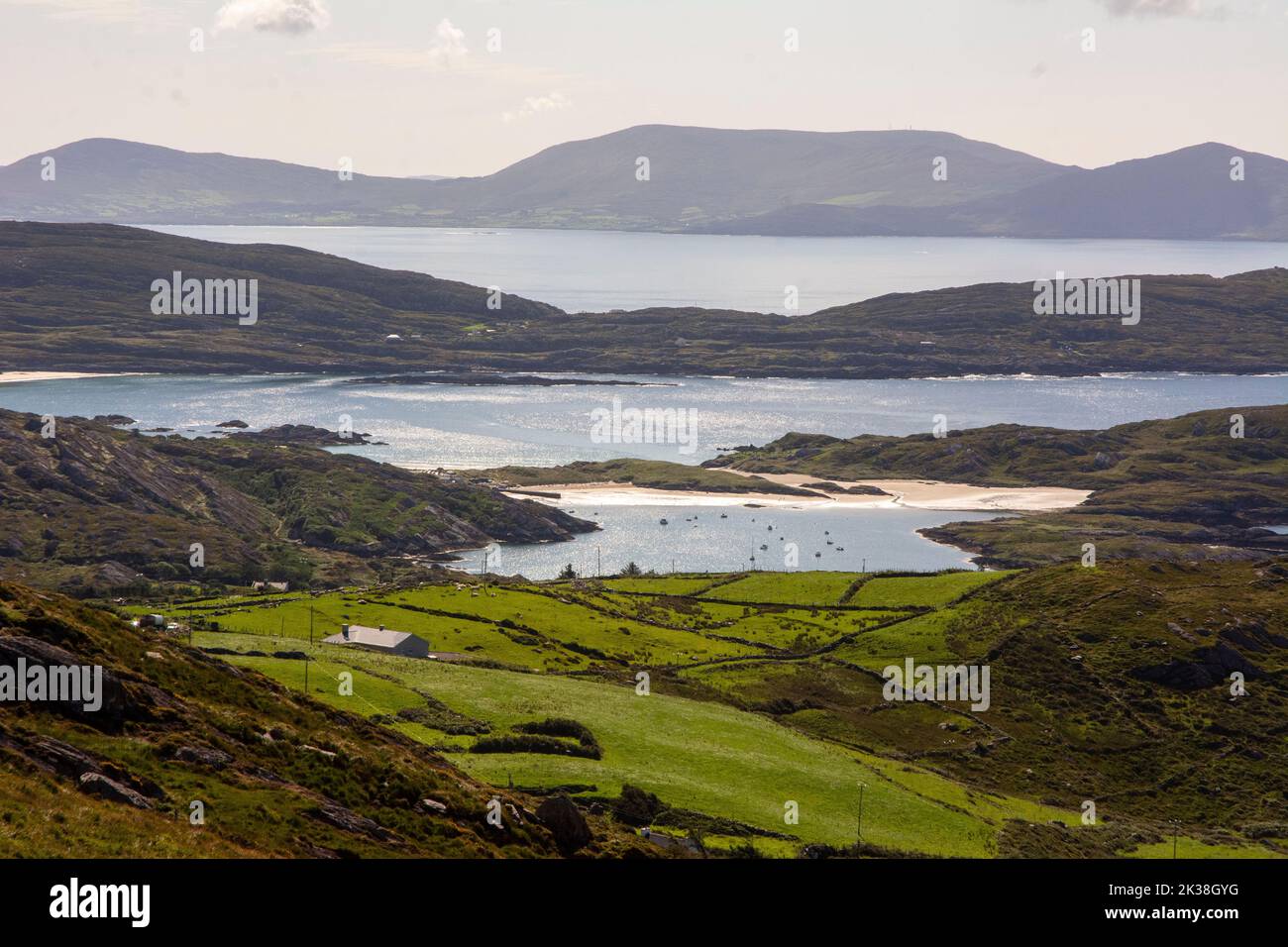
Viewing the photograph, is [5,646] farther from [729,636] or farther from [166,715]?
[729,636]

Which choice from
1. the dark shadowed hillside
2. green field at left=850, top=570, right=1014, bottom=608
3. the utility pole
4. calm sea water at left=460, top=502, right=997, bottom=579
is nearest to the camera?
the utility pole

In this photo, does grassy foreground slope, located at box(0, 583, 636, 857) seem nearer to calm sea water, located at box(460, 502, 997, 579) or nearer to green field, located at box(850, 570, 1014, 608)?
green field, located at box(850, 570, 1014, 608)

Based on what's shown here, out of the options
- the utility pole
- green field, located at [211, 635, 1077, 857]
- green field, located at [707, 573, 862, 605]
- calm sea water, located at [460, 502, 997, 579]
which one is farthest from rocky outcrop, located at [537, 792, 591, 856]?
calm sea water, located at [460, 502, 997, 579]

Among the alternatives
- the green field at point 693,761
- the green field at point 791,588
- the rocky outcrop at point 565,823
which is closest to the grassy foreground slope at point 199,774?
the rocky outcrop at point 565,823

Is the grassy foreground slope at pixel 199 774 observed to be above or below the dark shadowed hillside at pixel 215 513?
above

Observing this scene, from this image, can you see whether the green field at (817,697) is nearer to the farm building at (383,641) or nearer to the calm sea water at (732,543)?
the farm building at (383,641)
